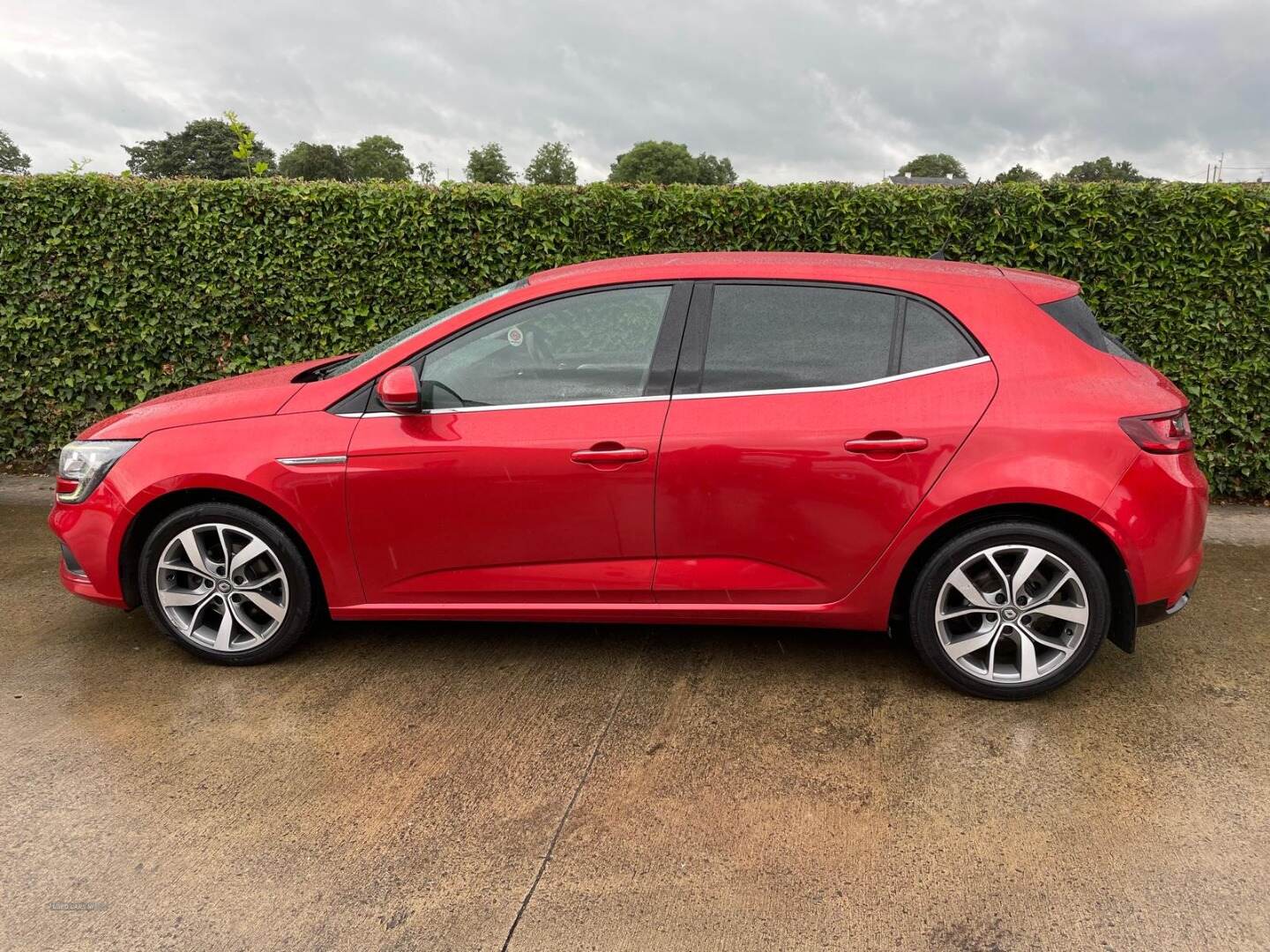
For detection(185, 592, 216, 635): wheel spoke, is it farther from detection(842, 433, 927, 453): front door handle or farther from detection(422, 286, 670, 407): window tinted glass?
detection(842, 433, 927, 453): front door handle

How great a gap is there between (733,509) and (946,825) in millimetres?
1237

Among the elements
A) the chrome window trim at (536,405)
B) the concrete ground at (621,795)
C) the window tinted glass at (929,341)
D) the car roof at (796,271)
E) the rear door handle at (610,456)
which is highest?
the car roof at (796,271)

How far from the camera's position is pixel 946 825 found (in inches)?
111

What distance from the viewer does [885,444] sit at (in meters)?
3.34

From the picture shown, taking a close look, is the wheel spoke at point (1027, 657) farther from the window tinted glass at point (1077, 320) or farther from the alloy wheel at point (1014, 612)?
the window tinted glass at point (1077, 320)

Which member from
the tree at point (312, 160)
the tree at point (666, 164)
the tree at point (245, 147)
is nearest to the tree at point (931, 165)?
the tree at point (666, 164)

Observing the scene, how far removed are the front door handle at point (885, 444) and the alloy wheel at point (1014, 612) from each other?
1.51 feet

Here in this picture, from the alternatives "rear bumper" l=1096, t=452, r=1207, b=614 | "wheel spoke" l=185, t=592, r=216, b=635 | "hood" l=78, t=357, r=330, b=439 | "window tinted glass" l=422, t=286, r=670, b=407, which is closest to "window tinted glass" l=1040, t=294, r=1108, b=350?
"rear bumper" l=1096, t=452, r=1207, b=614

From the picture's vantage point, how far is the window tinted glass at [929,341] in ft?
11.3

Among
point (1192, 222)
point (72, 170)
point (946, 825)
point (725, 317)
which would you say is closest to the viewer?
point (946, 825)

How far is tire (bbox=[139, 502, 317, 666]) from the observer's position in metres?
3.68

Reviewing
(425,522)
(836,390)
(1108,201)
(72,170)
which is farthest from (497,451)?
(72,170)

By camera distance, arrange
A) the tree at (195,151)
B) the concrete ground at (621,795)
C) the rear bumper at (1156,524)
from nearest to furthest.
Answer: the concrete ground at (621,795) → the rear bumper at (1156,524) → the tree at (195,151)

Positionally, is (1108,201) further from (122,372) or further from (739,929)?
(122,372)
